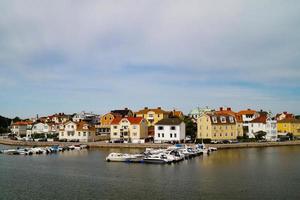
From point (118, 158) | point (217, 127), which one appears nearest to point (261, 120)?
point (217, 127)

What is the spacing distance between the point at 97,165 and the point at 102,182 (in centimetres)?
932

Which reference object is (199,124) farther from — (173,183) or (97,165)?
(173,183)

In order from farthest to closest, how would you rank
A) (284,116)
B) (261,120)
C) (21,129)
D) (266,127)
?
(21,129) → (284,116) → (261,120) → (266,127)

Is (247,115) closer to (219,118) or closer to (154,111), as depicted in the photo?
(219,118)

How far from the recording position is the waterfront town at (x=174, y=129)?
193ft

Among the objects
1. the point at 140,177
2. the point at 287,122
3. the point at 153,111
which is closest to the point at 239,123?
the point at 287,122

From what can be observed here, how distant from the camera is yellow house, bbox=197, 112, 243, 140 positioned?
58500 mm

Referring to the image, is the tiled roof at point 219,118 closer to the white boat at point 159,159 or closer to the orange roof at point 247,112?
the orange roof at point 247,112

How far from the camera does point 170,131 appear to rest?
58.2 m

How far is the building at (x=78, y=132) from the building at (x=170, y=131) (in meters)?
12.0

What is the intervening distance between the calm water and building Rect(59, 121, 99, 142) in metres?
24.1

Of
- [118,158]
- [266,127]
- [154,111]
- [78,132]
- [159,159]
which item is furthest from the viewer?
[154,111]

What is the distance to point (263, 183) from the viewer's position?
25641 millimetres

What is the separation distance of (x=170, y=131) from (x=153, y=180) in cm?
3130
